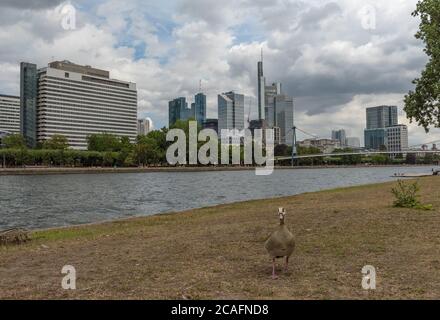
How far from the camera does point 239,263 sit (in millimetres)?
10094

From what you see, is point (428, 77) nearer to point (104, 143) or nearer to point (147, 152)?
point (147, 152)

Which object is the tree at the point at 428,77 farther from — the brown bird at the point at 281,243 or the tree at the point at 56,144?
the tree at the point at 56,144

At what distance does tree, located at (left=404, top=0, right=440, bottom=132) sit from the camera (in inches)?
1174

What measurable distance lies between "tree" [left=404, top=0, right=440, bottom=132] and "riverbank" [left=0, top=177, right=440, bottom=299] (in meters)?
17.8

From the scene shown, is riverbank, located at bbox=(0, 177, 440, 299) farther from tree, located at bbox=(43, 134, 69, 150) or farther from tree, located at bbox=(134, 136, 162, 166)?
tree, located at bbox=(43, 134, 69, 150)

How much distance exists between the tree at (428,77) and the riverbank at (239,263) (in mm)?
17812

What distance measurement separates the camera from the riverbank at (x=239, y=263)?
7.89m

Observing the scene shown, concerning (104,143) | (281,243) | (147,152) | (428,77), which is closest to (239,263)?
(281,243)

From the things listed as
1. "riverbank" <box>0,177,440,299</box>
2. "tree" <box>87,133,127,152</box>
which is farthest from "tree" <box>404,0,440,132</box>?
"tree" <box>87,133,127,152</box>

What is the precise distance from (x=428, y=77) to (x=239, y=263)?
26.8 m

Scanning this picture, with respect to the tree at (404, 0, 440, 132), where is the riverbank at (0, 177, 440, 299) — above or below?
below
